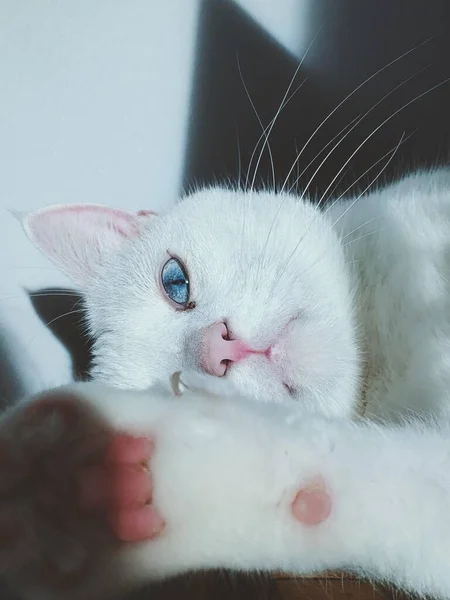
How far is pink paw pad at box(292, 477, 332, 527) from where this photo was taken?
0.50 metres

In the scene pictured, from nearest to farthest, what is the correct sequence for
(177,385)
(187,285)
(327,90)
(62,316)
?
1. (177,385)
2. (187,285)
3. (62,316)
4. (327,90)

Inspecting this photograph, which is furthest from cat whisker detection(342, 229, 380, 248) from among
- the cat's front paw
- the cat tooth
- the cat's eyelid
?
the cat's front paw

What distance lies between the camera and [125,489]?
1.49 feet

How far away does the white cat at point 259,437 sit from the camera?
1.49ft

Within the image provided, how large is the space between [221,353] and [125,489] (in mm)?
335

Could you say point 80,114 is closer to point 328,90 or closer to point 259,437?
point 328,90

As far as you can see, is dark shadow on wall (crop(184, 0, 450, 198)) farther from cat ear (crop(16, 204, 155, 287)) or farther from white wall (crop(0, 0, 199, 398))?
cat ear (crop(16, 204, 155, 287))

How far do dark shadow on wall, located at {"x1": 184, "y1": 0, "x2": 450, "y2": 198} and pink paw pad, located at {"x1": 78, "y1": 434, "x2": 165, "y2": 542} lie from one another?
1.01 m

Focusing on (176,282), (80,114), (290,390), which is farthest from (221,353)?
(80,114)

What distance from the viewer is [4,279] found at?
1.12 m

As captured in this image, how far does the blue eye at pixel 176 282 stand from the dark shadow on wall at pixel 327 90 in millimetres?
506

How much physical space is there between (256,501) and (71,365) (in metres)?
0.76

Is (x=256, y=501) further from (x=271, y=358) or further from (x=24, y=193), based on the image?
(x=24, y=193)

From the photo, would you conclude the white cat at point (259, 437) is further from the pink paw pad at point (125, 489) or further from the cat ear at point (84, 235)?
the cat ear at point (84, 235)
